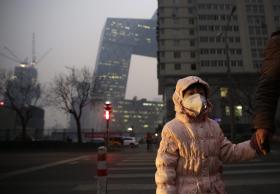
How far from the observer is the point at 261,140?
2.41 meters

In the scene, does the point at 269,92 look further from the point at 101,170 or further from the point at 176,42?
the point at 176,42

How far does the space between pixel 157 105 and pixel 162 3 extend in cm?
6553

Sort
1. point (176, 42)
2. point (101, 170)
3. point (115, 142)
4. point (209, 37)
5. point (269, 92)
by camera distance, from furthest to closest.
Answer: point (176, 42) → point (209, 37) → point (115, 142) → point (101, 170) → point (269, 92)

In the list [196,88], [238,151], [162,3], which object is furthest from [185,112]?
[162,3]

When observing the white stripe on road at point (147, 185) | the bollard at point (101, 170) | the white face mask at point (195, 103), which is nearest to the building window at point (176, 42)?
the white stripe on road at point (147, 185)

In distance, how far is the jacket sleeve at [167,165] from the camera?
3041 millimetres

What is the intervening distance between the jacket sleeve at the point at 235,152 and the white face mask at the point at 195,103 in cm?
40

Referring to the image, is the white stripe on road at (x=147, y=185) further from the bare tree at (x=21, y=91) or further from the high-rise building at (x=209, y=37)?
the high-rise building at (x=209, y=37)

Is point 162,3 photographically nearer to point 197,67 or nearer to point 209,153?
point 197,67

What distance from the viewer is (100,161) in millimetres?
6629

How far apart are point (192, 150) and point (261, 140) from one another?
2.80 ft

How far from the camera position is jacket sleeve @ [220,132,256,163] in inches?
120

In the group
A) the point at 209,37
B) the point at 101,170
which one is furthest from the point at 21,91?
the point at 101,170

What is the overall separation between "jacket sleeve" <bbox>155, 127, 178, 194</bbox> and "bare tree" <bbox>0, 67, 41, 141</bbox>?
4728 centimetres
